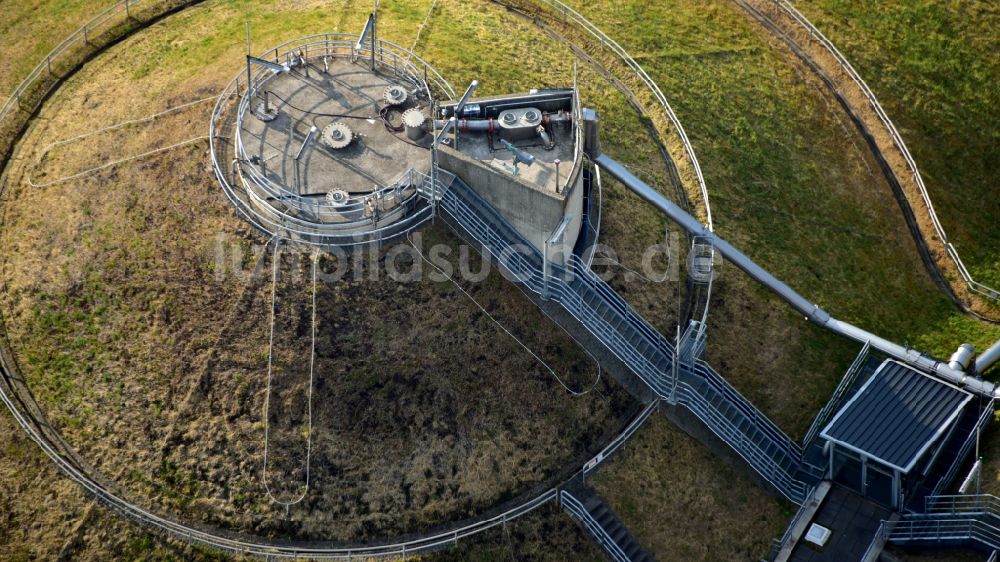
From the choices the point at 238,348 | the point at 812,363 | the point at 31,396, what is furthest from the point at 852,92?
the point at 31,396

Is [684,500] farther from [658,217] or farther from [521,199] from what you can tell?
[521,199]

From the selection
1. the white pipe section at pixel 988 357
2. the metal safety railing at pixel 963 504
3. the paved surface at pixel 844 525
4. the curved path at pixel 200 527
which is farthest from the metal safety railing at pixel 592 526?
the white pipe section at pixel 988 357

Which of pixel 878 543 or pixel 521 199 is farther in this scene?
pixel 521 199

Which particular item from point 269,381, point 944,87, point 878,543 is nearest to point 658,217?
point 878,543

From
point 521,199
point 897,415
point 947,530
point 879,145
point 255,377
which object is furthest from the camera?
point 879,145

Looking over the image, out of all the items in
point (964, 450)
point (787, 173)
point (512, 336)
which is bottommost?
point (512, 336)

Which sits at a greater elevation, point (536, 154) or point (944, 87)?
point (944, 87)
